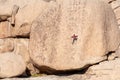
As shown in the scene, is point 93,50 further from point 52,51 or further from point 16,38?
point 16,38

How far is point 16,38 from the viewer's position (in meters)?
12.2

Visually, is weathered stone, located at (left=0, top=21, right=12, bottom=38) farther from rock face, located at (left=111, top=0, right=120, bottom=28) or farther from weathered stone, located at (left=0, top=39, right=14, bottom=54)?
rock face, located at (left=111, top=0, right=120, bottom=28)

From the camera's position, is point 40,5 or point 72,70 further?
point 40,5

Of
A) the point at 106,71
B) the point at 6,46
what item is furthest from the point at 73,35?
the point at 6,46

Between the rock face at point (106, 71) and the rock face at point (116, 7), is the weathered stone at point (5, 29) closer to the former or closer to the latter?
the rock face at point (106, 71)

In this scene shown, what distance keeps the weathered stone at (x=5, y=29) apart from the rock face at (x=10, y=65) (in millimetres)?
1580

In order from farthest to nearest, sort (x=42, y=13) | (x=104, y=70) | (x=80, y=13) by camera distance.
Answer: (x=42, y=13), (x=80, y=13), (x=104, y=70)

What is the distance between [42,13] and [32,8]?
0.66 meters

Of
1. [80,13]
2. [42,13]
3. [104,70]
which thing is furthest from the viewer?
[42,13]

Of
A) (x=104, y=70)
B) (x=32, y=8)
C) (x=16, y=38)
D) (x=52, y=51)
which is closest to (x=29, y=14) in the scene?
(x=32, y=8)

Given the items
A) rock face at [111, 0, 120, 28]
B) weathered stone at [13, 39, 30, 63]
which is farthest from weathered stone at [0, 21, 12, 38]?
rock face at [111, 0, 120, 28]

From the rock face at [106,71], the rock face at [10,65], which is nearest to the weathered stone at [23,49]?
the rock face at [10,65]

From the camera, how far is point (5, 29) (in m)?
12.4

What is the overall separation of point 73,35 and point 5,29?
10.2 ft
